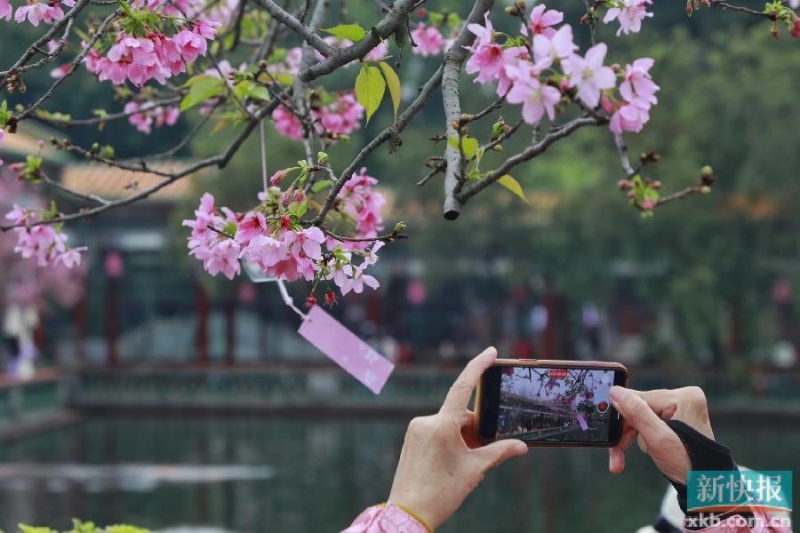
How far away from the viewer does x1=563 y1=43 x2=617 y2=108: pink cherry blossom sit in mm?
2186

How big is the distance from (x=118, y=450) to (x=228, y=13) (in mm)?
12828

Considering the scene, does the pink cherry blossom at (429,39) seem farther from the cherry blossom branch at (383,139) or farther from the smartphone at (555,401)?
the smartphone at (555,401)

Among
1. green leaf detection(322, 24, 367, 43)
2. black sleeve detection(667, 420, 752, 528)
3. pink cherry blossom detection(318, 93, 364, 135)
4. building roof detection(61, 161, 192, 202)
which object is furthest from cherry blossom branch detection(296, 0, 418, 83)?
building roof detection(61, 161, 192, 202)

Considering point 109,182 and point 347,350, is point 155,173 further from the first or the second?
point 109,182

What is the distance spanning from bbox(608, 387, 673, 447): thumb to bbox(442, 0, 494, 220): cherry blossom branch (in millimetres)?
564

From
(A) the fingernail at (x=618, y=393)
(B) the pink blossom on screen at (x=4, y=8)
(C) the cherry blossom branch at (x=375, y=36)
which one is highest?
(B) the pink blossom on screen at (x=4, y=8)

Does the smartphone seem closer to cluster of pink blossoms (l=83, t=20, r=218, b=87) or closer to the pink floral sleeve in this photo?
the pink floral sleeve

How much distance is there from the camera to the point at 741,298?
2217cm

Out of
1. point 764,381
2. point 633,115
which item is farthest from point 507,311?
point 633,115

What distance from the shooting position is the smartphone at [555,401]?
219cm

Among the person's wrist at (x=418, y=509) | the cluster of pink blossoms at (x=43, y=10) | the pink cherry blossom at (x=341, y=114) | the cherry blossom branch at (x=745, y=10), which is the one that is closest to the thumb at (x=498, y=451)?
the person's wrist at (x=418, y=509)

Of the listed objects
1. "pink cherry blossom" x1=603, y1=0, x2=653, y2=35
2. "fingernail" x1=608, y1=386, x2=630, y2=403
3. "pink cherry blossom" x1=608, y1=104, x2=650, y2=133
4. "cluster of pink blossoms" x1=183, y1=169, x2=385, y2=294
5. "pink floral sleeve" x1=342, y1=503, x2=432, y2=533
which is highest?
"pink cherry blossom" x1=603, y1=0, x2=653, y2=35

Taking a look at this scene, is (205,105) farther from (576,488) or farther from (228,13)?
(576,488)

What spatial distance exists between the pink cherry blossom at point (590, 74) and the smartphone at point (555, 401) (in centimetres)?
46
